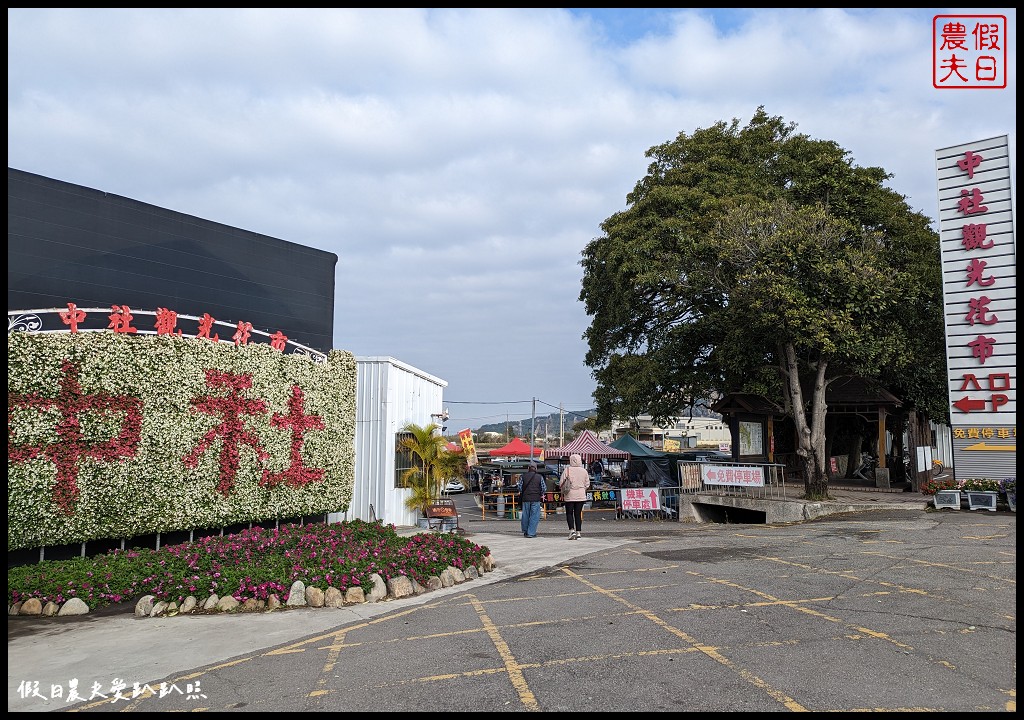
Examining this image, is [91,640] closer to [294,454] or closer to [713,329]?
[294,454]

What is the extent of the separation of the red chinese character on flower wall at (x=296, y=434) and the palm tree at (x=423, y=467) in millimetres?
3439

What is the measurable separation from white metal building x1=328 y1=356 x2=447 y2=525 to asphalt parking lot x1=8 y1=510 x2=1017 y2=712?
20.8ft

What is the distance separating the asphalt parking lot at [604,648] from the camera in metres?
5.13

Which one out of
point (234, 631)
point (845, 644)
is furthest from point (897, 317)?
point (234, 631)

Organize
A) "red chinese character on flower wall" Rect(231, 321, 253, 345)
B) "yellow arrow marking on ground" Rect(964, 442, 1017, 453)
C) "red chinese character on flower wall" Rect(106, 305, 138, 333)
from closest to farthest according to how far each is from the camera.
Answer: "red chinese character on flower wall" Rect(106, 305, 138, 333), "red chinese character on flower wall" Rect(231, 321, 253, 345), "yellow arrow marking on ground" Rect(964, 442, 1017, 453)

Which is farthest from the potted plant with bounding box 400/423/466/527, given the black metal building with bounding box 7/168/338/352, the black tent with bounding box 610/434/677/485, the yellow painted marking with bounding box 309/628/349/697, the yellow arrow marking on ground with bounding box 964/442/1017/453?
the yellow arrow marking on ground with bounding box 964/442/1017/453

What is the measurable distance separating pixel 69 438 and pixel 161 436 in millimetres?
1311

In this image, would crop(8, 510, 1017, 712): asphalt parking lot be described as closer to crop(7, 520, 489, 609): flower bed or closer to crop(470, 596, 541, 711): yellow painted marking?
crop(470, 596, 541, 711): yellow painted marking

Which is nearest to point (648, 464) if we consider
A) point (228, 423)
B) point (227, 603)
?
point (228, 423)

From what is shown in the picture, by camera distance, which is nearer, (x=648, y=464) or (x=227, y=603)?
(x=227, y=603)

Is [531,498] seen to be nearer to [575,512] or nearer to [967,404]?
[575,512]

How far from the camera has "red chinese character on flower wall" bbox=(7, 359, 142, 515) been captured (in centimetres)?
913

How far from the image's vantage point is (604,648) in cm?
625

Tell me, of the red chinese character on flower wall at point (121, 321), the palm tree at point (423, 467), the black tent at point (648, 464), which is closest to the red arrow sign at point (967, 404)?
the black tent at point (648, 464)
